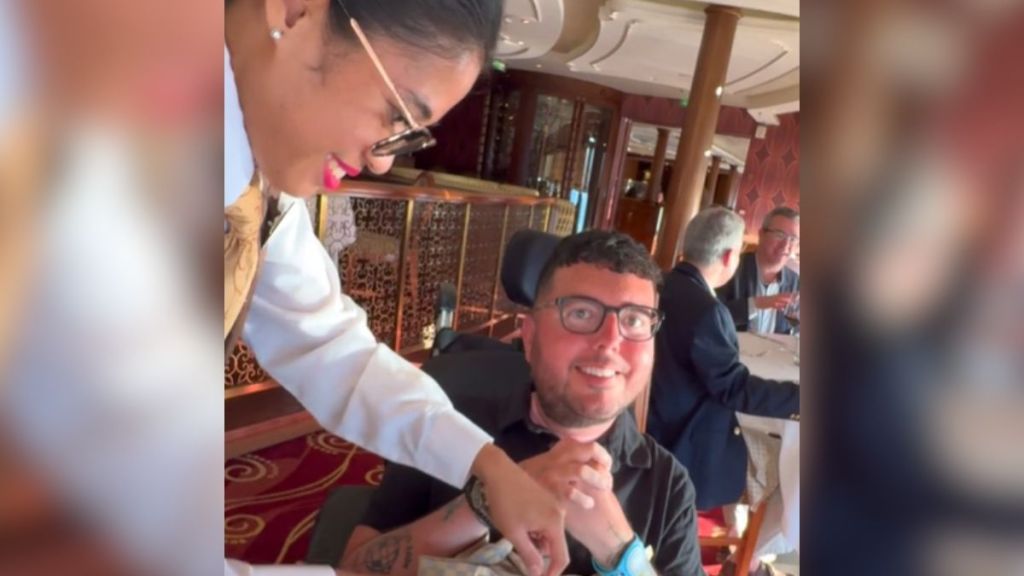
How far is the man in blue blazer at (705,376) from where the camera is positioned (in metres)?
0.48

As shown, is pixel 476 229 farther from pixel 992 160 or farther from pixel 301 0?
pixel 992 160

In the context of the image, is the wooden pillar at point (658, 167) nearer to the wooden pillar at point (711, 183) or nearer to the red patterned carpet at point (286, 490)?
the wooden pillar at point (711, 183)

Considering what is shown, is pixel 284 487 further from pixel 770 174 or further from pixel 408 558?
pixel 770 174

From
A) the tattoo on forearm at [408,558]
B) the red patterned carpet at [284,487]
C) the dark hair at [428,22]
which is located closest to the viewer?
the dark hair at [428,22]

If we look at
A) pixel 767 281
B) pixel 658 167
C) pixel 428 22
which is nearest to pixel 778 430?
pixel 767 281

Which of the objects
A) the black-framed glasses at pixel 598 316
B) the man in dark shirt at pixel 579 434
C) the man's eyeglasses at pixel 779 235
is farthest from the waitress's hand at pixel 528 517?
the man's eyeglasses at pixel 779 235

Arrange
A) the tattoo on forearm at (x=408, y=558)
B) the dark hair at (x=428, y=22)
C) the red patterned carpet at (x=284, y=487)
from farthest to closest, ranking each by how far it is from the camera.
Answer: the tattoo on forearm at (x=408, y=558), the red patterned carpet at (x=284, y=487), the dark hair at (x=428, y=22)

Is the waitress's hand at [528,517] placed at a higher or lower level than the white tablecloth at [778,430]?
lower

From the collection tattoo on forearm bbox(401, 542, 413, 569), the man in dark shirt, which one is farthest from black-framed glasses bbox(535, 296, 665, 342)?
tattoo on forearm bbox(401, 542, 413, 569)

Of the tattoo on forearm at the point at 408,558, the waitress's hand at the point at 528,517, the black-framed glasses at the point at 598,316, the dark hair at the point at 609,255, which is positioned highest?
the dark hair at the point at 609,255

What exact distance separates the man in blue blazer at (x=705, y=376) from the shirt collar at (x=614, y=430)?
1.5 inches

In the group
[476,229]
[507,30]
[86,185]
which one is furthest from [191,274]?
[476,229]

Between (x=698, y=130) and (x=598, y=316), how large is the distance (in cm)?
15

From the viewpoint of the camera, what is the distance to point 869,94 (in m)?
0.18
